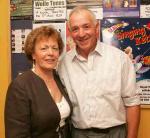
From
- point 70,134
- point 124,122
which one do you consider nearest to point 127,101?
point 124,122

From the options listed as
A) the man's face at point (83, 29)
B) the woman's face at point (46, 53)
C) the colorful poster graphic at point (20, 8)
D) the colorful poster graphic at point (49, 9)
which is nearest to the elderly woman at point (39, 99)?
the woman's face at point (46, 53)

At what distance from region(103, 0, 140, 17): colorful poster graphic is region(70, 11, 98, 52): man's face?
32cm

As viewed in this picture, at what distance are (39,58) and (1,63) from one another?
729mm

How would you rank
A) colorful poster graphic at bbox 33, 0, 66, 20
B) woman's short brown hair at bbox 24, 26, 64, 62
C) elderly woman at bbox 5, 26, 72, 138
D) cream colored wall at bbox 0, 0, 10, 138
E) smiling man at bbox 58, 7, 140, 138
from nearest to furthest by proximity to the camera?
elderly woman at bbox 5, 26, 72, 138 < woman's short brown hair at bbox 24, 26, 64, 62 < smiling man at bbox 58, 7, 140, 138 < colorful poster graphic at bbox 33, 0, 66, 20 < cream colored wall at bbox 0, 0, 10, 138

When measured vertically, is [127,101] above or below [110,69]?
below

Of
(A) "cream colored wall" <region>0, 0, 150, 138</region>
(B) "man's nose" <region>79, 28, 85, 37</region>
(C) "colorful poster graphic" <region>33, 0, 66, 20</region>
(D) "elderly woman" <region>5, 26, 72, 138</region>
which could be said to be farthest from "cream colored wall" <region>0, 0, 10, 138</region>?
(B) "man's nose" <region>79, 28, 85, 37</region>

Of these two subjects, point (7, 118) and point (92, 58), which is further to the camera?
point (92, 58)

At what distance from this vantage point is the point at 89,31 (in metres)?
1.75

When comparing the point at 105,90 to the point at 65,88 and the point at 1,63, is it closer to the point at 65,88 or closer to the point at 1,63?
the point at 65,88

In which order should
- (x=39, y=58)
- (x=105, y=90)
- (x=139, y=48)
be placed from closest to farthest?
(x=39, y=58), (x=105, y=90), (x=139, y=48)

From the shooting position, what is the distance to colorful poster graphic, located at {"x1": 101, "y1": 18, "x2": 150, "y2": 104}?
2.01 meters

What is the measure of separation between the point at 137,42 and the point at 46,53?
2.34ft

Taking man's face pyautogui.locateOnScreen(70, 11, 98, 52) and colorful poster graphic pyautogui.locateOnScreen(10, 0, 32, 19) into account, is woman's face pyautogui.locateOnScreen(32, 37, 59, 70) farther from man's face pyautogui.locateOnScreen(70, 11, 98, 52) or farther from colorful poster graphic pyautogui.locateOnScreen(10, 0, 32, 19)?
colorful poster graphic pyautogui.locateOnScreen(10, 0, 32, 19)

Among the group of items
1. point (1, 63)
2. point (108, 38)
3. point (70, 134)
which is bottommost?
point (70, 134)
